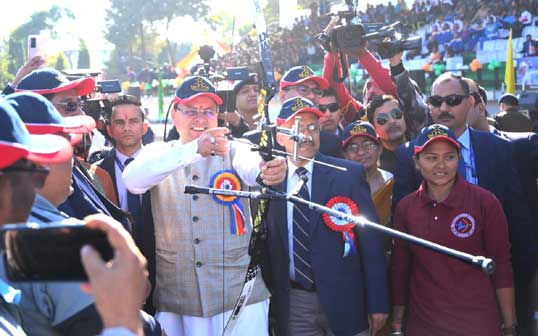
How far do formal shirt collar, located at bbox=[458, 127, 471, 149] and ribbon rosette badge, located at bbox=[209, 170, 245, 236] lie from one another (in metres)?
1.49

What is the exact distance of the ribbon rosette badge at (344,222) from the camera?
395 centimetres

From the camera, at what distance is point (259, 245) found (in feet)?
12.1

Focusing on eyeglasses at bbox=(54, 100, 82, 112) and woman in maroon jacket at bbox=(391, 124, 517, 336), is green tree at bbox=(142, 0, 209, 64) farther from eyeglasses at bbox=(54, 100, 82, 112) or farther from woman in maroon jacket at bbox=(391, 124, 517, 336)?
woman in maroon jacket at bbox=(391, 124, 517, 336)

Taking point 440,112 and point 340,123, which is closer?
point 440,112

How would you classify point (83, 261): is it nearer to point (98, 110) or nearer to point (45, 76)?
point (45, 76)

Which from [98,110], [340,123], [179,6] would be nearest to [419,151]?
[340,123]

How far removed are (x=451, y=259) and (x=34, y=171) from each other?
2.66 meters

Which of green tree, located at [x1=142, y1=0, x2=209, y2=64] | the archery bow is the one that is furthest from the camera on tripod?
green tree, located at [x1=142, y1=0, x2=209, y2=64]

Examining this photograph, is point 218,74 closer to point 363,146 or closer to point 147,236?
point 363,146

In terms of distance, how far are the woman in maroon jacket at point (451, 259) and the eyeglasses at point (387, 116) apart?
1.17 metres

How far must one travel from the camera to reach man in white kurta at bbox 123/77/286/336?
3.83 metres

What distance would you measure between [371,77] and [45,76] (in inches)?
121

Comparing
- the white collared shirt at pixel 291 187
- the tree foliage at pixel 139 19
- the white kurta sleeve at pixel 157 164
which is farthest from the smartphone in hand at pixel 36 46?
the tree foliage at pixel 139 19

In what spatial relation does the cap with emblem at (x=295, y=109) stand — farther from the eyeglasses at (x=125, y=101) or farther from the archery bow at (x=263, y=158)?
the eyeglasses at (x=125, y=101)
